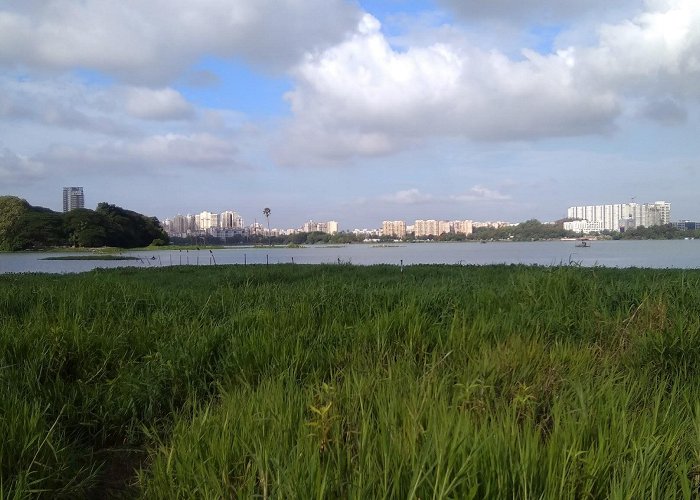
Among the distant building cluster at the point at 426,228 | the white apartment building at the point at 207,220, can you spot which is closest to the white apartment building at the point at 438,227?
the distant building cluster at the point at 426,228

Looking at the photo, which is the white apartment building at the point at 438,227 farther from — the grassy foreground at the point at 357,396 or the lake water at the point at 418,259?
the grassy foreground at the point at 357,396

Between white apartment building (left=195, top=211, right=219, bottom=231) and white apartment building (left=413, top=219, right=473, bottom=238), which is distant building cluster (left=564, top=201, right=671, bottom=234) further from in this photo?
white apartment building (left=195, top=211, right=219, bottom=231)

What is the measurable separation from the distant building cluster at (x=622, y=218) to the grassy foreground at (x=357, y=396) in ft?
406

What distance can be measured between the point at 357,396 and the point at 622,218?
13937 centimetres

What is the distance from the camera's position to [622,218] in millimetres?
127125

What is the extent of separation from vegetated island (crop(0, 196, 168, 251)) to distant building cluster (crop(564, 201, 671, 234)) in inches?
3676

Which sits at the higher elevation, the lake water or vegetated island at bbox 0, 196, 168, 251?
vegetated island at bbox 0, 196, 168, 251

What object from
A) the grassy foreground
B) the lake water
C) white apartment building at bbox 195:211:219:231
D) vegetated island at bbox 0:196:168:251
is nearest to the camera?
the grassy foreground

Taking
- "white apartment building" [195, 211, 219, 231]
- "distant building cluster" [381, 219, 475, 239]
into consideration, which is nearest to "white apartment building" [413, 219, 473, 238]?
"distant building cluster" [381, 219, 475, 239]

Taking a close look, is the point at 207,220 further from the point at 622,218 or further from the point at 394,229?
the point at 622,218

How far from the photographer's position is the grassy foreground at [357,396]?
2.51 meters

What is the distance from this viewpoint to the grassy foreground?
251 cm

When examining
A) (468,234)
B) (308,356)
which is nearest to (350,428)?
(308,356)

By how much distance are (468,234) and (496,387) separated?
465 feet
